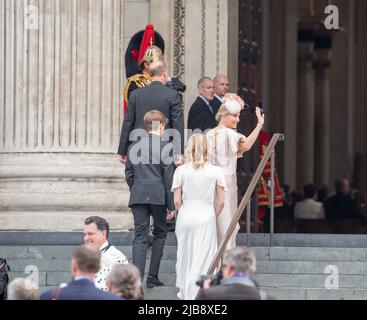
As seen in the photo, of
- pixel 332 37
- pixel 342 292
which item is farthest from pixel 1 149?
pixel 332 37

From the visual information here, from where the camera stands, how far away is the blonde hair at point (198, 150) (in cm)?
1884

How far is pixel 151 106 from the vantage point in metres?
19.7

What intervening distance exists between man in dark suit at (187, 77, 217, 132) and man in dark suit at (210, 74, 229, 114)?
0.04m

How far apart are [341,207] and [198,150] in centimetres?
1198

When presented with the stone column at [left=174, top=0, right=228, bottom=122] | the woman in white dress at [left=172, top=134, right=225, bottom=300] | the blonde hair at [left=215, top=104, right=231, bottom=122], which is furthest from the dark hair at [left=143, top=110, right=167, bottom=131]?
the stone column at [left=174, top=0, right=228, bottom=122]

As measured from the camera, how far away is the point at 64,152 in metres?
22.3

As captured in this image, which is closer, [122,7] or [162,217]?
[162,217]

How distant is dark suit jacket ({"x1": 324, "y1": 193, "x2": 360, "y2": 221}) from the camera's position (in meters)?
30.5

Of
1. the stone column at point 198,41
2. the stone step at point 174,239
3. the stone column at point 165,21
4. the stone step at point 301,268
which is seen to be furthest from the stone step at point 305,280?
the stone column at point 165,21

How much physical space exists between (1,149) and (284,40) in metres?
16.4

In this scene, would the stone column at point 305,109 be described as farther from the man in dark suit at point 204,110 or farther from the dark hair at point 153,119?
the dark hair at point 153,119

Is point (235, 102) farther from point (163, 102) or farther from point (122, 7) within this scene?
point (122, 7)

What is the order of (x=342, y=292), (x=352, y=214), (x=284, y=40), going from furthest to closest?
(x=284, y=40), (x=352, y=214), (x=342, y=292)

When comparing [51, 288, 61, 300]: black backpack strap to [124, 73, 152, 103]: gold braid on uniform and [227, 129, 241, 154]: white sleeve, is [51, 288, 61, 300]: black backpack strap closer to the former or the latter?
[227, 129, 241, 154]: white sleeve
